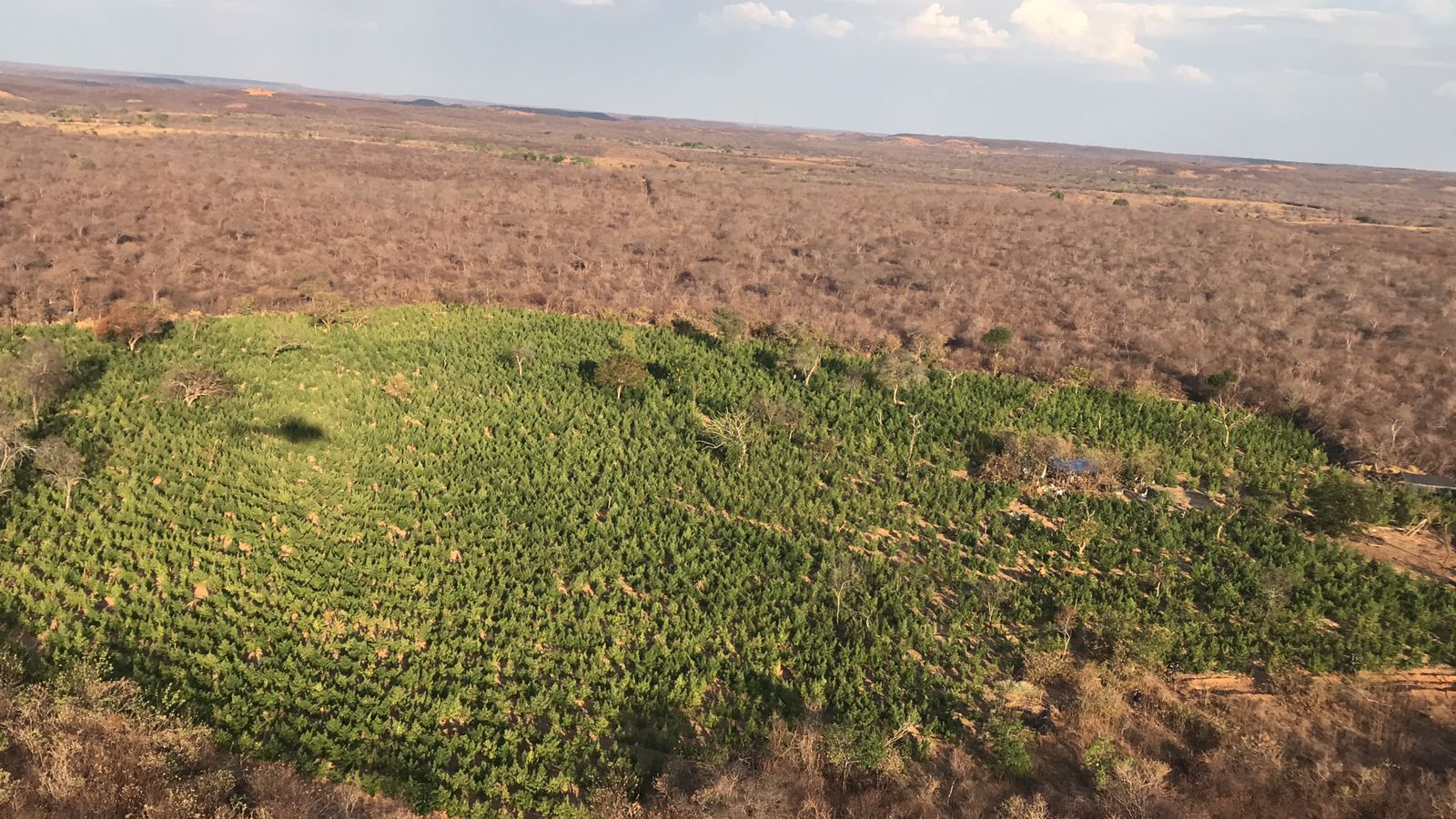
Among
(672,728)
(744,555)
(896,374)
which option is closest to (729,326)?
(896,374)

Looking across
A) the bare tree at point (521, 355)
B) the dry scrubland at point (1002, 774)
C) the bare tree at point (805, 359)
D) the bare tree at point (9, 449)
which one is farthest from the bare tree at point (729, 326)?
the bare tree at point (9, 449)

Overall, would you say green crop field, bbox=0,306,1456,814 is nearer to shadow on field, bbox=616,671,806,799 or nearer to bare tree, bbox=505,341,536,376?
shadow on field, bbox=616,671,806,799

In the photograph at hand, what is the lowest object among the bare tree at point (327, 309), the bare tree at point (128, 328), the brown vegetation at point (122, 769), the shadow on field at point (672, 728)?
the shadow on field at point (672, 728)

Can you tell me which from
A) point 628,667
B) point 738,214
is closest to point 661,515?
point 628,667

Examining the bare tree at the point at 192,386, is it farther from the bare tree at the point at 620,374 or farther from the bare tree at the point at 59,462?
the bare tree at the point at 620,374

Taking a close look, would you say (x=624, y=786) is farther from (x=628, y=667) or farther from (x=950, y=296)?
(x=950, y=296)

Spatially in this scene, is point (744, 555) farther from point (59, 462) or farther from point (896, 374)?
point (59, 462)
